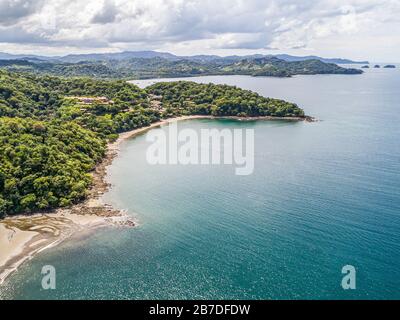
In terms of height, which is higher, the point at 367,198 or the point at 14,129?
the point at 14,129

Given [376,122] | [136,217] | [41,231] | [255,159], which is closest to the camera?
[41,231]

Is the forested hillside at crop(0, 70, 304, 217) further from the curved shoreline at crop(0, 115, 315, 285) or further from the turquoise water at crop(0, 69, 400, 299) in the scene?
the turquoise water at crop(0, 69, 400, 299)

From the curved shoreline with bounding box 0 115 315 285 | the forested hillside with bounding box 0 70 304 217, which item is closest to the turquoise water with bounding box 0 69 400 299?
the curved shoreline with bounding box 0 115 315 285

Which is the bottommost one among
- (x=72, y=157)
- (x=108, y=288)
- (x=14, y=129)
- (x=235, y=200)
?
(x=108, y=288)

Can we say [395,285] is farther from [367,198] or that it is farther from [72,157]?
[72,157]

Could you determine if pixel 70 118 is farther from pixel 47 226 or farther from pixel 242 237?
pixel 242 237

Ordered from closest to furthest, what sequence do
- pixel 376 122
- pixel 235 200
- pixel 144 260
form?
pixel 144 260
pixel 235 200
pixel 376 122

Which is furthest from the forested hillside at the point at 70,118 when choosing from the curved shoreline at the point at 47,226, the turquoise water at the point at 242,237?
the turquoise water at the point at 242,237

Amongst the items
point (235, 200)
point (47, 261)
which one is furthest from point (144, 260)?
point (235, 200)
